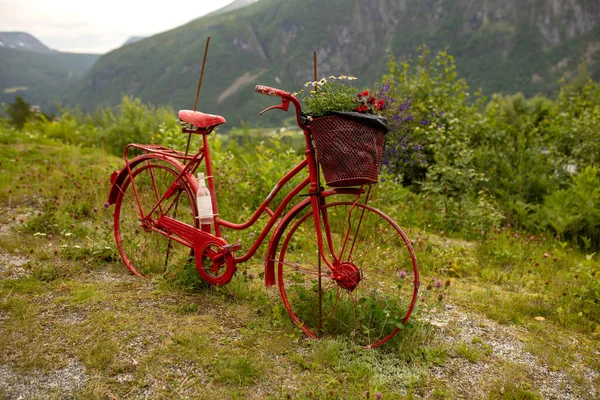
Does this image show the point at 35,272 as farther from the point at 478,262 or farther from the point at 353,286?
the point at 478,262

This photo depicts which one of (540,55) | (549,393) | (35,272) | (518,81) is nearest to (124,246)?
(35,272)

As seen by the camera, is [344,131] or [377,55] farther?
[377,55]

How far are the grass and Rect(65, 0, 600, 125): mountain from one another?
116m

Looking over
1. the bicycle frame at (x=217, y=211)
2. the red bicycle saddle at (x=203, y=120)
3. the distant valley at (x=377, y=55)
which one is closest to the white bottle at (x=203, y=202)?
the bicycle frame at (x=217, y=211)

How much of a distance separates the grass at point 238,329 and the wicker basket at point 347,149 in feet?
3.73

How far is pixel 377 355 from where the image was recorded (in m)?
2.98

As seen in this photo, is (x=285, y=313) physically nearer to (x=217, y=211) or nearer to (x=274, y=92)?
(x=217, y=211)

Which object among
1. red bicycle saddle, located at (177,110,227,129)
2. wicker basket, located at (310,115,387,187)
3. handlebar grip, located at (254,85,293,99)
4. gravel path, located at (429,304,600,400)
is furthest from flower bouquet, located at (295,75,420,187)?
gravel path, located at (429,304,600,400)

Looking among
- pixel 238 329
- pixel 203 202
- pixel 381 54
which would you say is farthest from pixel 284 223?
pixel 381 54

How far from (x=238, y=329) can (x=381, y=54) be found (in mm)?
192289

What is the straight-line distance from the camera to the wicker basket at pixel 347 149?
2.63 m

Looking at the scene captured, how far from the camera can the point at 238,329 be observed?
129 inches

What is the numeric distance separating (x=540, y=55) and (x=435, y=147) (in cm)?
15975

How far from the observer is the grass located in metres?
2.67
